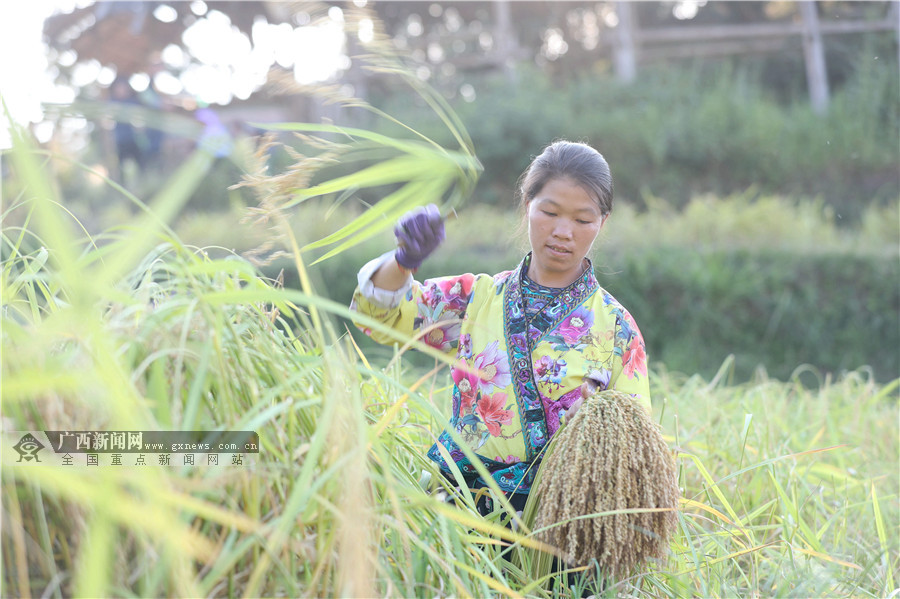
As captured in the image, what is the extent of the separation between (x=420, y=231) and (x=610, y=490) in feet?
2.10

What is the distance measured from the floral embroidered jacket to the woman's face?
0.38 feet

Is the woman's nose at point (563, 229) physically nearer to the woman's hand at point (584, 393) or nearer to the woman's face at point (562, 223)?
the woman's face at point (562, 223)

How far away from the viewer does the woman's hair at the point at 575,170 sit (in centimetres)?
184

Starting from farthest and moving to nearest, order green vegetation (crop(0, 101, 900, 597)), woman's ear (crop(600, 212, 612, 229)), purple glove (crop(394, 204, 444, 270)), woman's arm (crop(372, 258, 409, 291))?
woman's ear (crop(600, 212, 612, 229)) → woman's arm (crop(372, 258, 409, 291)) → purple glove (crop(394, 204, 444, 270)) → green vegetation (crop(0, 101, 900, 597))

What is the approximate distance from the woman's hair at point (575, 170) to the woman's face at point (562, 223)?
2 centimetres

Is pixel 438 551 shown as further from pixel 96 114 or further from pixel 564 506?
pixel 96 114

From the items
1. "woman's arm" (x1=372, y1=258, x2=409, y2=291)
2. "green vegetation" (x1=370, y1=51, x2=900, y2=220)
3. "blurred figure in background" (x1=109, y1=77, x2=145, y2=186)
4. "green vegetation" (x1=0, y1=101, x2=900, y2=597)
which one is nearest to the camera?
"green vegetation" (x1=0, y1=101, x2=900, y2=597)

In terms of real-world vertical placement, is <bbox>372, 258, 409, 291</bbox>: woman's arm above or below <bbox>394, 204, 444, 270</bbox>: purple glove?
below

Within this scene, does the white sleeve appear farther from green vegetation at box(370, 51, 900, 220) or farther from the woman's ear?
green vegetation at box(370, 51, 900, 220)

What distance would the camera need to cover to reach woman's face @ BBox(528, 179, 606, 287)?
182cm

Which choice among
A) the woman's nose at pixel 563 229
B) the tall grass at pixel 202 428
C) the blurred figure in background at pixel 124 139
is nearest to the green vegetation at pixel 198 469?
the tall grass at pixel 202 428

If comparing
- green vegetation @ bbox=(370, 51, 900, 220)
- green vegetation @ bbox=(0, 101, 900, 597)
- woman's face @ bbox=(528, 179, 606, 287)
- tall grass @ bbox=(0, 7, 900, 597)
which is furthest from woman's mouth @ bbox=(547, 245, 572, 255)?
green vegetation @ bbox=(370, 51, 900, 220)

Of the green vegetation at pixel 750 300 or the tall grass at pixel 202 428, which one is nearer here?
the tall grass at pixel 202 428

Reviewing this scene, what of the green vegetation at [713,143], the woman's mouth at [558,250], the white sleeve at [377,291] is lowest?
the green vegetation at [713,143]
